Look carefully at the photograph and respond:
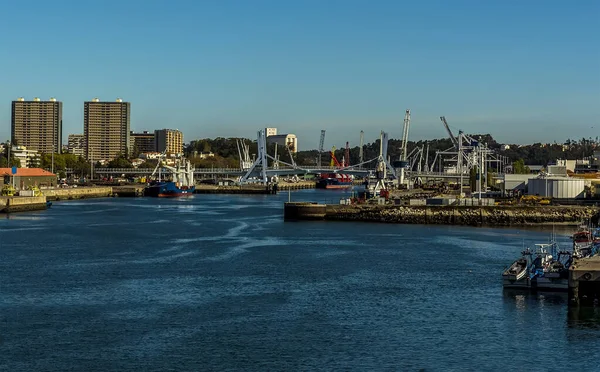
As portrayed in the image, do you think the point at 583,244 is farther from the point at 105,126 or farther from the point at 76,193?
the point at 105,126

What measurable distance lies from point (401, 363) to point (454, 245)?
16.6m

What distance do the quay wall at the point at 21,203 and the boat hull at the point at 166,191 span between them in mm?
23248

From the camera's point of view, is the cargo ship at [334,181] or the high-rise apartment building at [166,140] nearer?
the cargo ship at [334,181]

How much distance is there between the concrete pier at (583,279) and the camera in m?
18.9

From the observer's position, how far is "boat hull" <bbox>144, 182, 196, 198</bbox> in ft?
248

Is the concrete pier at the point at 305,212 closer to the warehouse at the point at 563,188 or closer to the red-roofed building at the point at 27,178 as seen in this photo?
the warehouse at the point at 563,188

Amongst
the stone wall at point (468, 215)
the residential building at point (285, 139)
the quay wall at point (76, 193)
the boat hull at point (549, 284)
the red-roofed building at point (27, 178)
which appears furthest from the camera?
the residential building at point (285, 139)

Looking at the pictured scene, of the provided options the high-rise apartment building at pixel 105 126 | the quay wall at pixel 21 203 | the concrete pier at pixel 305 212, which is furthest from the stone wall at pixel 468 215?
the high-rise apartment building at pixel 105 126

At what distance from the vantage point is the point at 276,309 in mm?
18453

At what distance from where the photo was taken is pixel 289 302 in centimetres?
1922

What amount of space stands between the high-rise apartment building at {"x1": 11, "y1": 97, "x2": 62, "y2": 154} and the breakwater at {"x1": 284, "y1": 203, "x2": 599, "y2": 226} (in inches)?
4916

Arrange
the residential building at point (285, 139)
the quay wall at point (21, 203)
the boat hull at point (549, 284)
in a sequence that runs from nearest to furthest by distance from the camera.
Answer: the boat hull at point (549, 284) → the quay wall at point (21, 203) → the residential building at point (285, 139)

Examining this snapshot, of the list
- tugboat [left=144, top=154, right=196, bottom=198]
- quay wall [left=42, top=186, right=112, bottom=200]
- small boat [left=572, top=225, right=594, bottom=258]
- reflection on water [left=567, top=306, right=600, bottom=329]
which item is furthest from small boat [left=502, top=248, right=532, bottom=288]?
tugboat [left=144, top=154, right=196, bottom=198]

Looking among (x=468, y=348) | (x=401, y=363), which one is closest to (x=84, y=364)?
(x=401, y=363)
